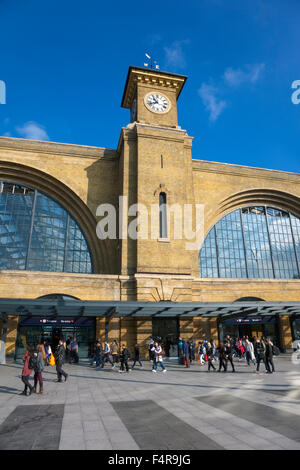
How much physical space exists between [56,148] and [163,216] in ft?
37.3

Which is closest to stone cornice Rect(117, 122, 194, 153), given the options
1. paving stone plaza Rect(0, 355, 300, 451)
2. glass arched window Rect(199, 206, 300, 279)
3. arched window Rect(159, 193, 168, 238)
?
arched window Rect(159, 193, 168, 238)

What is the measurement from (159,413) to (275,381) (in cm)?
681

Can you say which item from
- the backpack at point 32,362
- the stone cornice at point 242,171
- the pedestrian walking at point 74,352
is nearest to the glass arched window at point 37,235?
the pedestrian walking at point 74,352

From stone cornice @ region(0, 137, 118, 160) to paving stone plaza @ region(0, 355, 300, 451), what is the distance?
20033 mm

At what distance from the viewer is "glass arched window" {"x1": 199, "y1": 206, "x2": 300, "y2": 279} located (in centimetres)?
2955

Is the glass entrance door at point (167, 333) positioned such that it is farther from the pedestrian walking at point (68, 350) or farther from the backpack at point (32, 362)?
the backpack at point (32, 362)

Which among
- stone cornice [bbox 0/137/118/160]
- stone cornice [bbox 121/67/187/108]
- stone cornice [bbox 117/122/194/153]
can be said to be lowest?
stone cornice [bbox 0/137/118/160]

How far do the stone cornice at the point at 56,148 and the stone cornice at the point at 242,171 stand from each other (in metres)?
8.48

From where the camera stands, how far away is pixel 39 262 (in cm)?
2509

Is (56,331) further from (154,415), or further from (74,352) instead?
(154,415)

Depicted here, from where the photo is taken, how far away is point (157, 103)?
1157 inches

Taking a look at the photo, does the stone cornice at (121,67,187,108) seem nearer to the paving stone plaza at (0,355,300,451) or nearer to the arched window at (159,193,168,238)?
the arched window at (159,193,168,238)
